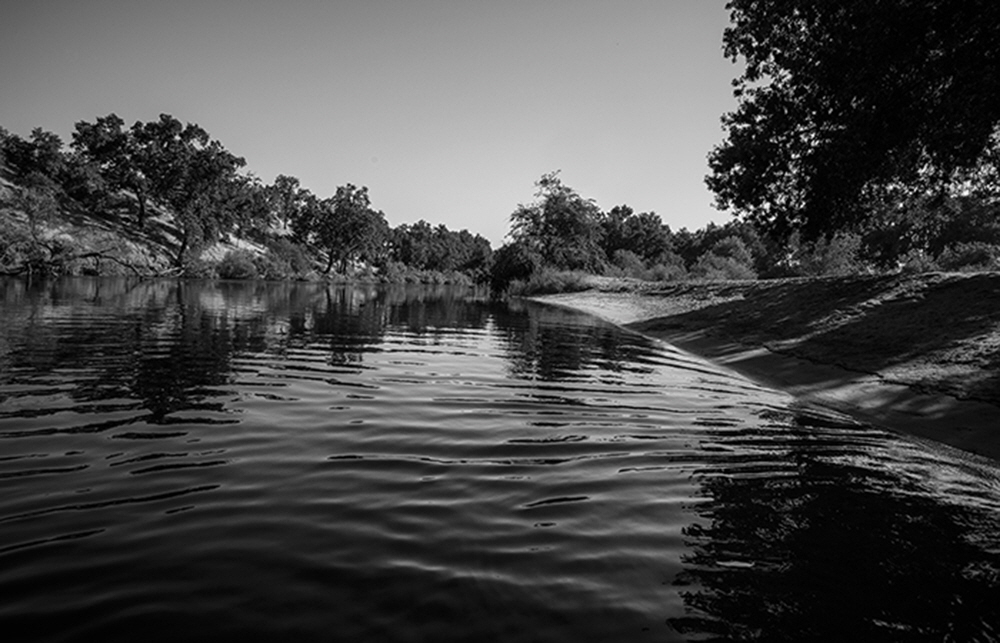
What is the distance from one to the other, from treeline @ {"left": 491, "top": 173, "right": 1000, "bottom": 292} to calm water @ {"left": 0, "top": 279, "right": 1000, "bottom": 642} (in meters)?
16.8

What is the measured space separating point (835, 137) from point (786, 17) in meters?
4.75

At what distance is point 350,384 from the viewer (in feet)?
31.4

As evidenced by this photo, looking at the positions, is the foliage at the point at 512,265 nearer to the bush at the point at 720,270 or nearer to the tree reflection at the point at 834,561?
the bush at the point at 720,270

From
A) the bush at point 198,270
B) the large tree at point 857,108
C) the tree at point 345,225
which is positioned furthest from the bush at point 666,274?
the tree at point 345,225

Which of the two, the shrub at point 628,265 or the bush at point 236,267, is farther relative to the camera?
the bush at point 236,267

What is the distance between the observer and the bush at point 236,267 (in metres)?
78.2

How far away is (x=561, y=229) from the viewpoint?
73938 mm

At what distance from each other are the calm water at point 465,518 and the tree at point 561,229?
62.8 meters

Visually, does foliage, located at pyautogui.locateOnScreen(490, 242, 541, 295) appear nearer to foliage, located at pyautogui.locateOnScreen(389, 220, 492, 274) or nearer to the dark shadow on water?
the dark shadow on water

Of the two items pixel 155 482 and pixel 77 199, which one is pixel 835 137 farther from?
pixel 77 199

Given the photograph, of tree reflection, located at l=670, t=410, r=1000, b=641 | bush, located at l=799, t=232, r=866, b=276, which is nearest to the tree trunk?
bush, located at l=799, t=232, r=866, b=276

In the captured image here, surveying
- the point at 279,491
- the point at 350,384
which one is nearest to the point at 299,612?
the point at 279,491

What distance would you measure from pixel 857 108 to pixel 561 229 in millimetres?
60168

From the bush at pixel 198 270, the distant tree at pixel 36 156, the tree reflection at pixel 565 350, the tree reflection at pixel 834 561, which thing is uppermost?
the distant tree at pixel 36 156
